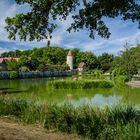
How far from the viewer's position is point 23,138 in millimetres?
8047

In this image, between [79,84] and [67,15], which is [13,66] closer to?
[79,84]

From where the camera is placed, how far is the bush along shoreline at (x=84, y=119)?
937 cm

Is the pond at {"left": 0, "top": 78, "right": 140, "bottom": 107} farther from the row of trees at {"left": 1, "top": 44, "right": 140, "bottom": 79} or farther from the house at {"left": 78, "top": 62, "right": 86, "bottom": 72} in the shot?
the house at {"left": 78, "top": 62, "right": 86, "bottom": 72}

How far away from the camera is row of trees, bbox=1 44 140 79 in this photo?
53.6 metres

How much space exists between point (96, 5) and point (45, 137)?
324 centimetres

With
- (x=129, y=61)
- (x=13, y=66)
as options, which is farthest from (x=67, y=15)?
(x=13, y=66)

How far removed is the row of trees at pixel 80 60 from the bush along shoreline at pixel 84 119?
1633 inches

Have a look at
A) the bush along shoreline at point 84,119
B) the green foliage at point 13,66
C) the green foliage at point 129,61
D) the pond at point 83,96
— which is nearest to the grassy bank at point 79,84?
the pond at point 83,96

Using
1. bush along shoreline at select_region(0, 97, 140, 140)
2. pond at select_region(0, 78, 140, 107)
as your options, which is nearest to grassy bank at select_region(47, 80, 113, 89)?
pond at select_region(0, 78, 140, 107)

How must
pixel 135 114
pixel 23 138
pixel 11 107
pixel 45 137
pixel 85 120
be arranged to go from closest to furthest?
pixel 23 138, pixel 45 137, pixel 85 120, pixel 135 114, pixel 11 107

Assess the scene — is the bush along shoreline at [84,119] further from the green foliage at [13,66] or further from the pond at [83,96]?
the green foliage at [13,66]

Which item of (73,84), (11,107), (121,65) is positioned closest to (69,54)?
(121,65)

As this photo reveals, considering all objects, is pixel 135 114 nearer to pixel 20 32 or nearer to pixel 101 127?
pixel 101 127

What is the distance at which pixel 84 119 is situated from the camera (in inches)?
402
